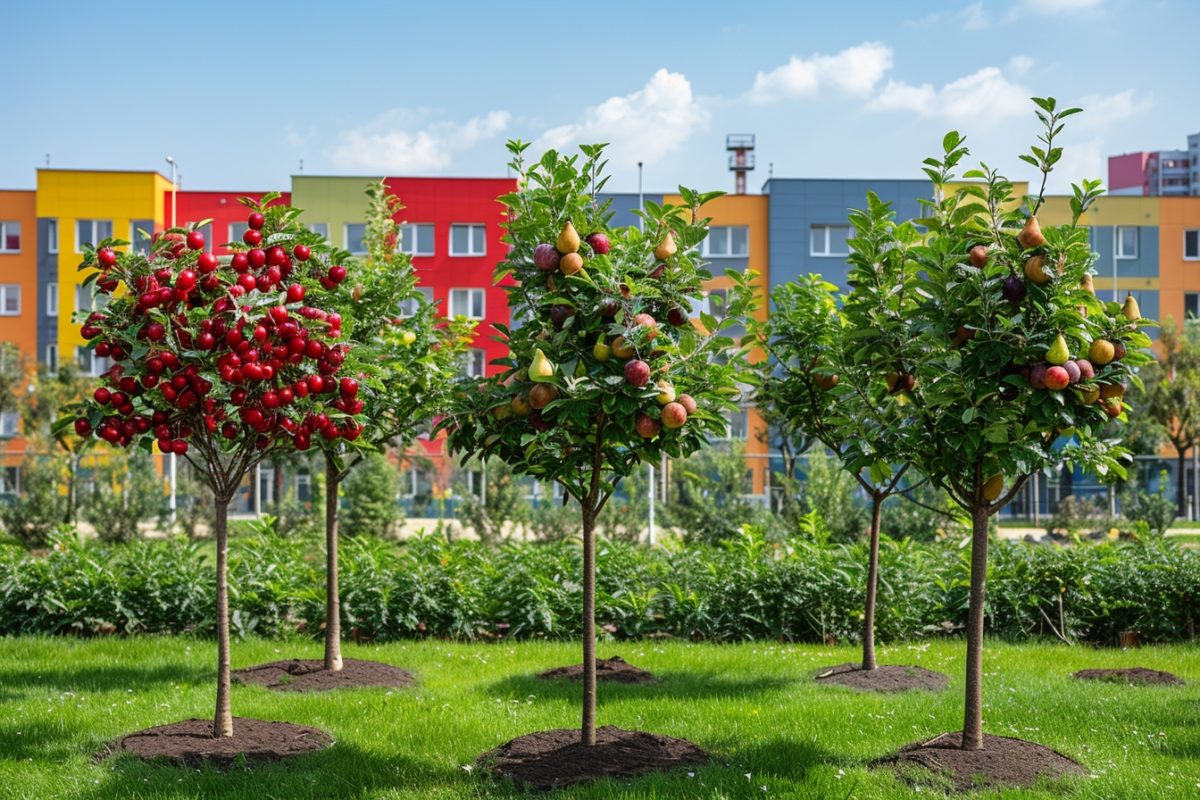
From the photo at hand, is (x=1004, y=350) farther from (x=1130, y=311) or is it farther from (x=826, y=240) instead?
(x=826, y=240)

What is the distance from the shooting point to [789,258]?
40.2 meters

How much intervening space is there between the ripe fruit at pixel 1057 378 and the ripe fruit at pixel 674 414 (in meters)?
1.71

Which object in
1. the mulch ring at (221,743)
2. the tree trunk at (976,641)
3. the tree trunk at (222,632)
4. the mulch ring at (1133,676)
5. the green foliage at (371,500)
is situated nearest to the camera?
the tree trunk at (976,641)

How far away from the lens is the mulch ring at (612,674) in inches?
334

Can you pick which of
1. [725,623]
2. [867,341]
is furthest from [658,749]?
[725,623]

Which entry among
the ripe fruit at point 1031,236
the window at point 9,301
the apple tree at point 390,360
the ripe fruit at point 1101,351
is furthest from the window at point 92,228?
the ripe fruit at point 1101,351

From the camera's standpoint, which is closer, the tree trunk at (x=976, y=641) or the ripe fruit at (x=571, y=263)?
the ripe fruit at (x=571, y=263)

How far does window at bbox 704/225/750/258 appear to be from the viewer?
1602 inches

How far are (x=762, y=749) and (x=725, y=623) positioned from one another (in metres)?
4.19

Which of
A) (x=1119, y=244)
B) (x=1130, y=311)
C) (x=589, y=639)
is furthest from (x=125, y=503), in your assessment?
(x=1119, y=244)

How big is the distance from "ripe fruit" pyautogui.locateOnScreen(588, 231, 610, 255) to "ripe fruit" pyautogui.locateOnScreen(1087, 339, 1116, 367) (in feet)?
7.97

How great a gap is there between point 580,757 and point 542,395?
199 cm

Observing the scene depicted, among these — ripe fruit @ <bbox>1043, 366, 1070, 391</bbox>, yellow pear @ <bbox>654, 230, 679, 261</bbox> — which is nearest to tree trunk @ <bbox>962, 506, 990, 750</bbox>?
ripe fruit @ <bbox>1043, 366, 1070, 391</bbox>

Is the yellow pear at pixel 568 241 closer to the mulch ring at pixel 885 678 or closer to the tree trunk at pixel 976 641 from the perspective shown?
the tree trunk at pixel 976 641
